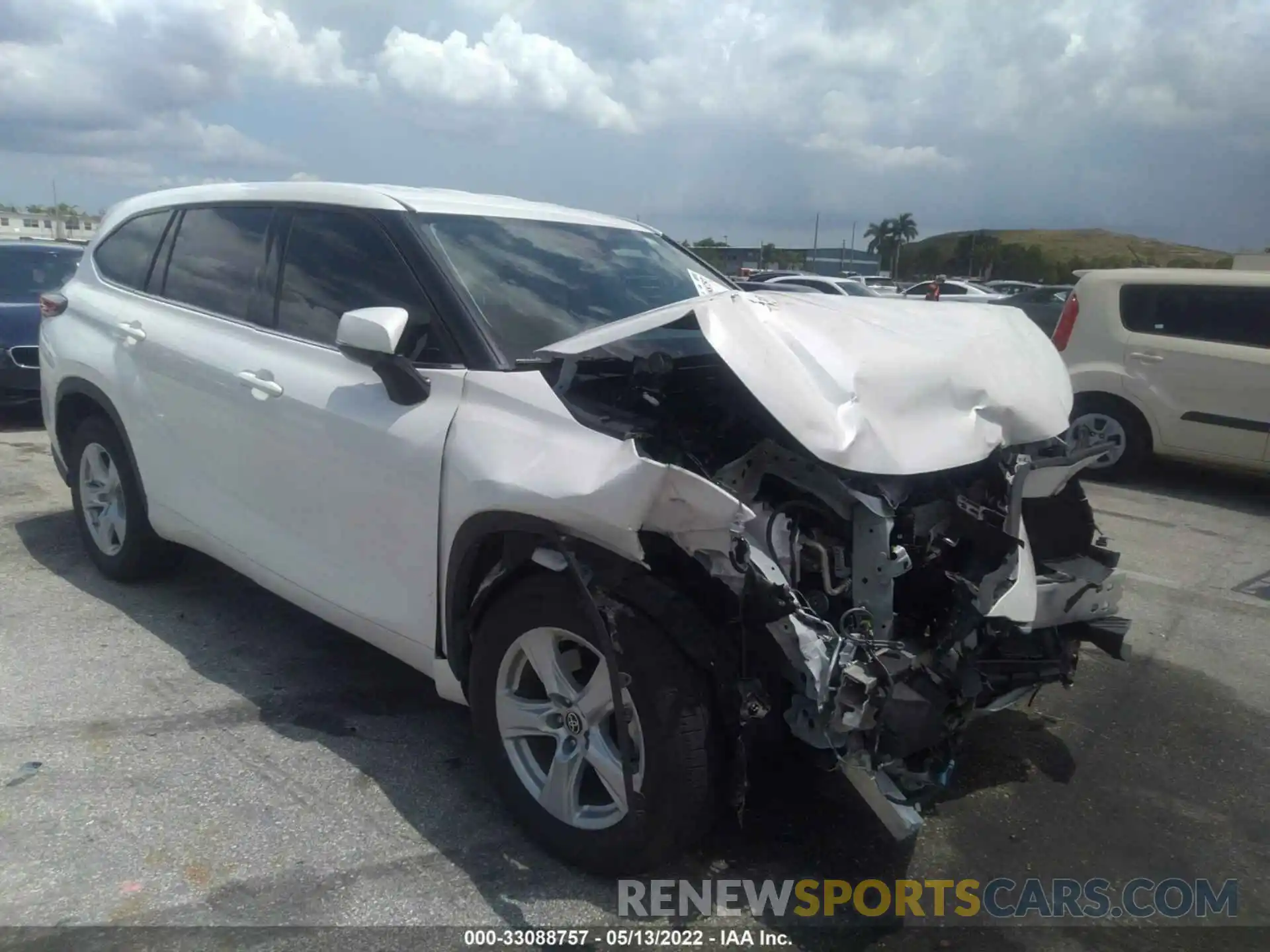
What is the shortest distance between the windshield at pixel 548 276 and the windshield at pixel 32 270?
701 centimetres

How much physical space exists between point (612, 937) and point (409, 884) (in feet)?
1.98

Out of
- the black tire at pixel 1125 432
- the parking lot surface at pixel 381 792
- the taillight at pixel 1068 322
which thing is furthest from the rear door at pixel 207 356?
the taillight at pixel 1068 322

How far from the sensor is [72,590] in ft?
16.2

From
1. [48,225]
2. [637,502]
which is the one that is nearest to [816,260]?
[48,225]

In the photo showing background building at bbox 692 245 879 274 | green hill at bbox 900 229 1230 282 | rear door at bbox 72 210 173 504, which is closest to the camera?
rear door at bbox 72 210 173 504

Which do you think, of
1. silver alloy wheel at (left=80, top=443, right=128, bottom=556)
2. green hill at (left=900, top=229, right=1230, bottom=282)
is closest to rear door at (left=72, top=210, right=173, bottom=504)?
silver alloy wheel at (left=80, top=443, right=128, bottom=556)

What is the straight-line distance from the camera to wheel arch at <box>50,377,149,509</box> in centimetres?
457

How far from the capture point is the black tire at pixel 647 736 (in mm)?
2564

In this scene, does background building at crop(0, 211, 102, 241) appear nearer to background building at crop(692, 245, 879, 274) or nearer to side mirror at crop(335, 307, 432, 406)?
background building at crop(692, 245, 879, 274)

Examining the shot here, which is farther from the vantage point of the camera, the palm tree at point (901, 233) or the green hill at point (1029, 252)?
the palm tree at point (901, 233)

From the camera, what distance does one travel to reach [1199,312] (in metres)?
8.09

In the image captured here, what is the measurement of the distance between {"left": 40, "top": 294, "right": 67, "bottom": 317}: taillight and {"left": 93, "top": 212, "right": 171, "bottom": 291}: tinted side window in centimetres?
25

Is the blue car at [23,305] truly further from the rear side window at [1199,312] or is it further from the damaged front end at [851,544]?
the rear side window at [1199,312]

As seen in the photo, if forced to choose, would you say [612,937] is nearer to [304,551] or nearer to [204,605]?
[304,551]
